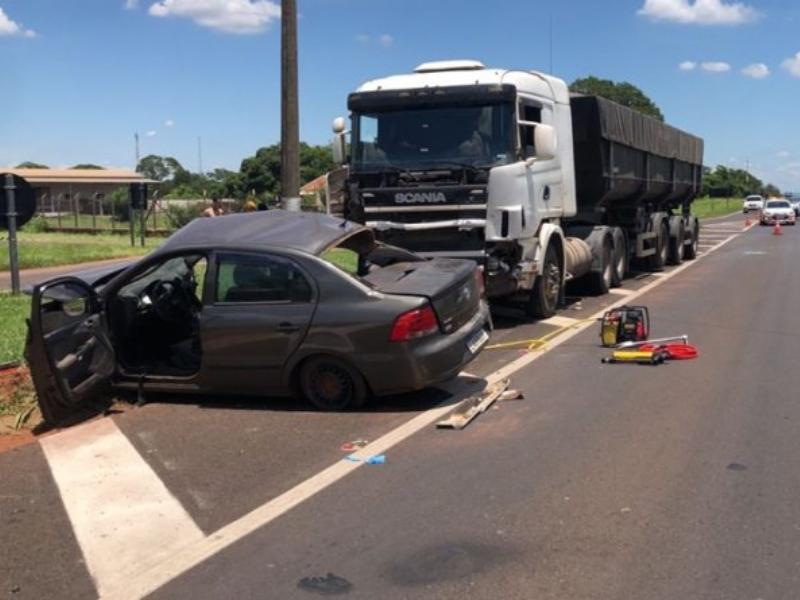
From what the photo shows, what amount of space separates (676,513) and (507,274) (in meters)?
6.32

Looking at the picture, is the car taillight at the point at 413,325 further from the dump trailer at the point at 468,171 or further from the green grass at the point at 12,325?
the green grass at the point at 12,325

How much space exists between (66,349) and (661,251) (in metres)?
16.5

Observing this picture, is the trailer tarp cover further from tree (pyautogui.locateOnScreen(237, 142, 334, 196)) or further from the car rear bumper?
tree (pyautogui.locateOnScreen(237, 142, 334, 196))

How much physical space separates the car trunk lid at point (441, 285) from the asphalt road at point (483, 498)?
2.52ft

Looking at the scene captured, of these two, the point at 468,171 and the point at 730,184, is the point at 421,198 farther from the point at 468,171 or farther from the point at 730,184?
the point at 730,184

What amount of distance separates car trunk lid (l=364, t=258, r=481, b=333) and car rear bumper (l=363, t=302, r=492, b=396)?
18 cm

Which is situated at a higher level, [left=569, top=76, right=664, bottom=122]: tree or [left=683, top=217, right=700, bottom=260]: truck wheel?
[left=569, top=76, right=664, bottom=122]: tree

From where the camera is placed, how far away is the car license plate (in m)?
7.55

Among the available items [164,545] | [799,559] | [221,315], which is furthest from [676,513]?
Result: [221,315]


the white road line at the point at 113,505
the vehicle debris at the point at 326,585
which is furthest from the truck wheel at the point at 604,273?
the vehicle debris at the point at 326,585

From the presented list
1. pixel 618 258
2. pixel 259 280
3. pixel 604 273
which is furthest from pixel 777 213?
pixel 259 280

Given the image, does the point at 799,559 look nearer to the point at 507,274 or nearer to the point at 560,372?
the point at 560,372

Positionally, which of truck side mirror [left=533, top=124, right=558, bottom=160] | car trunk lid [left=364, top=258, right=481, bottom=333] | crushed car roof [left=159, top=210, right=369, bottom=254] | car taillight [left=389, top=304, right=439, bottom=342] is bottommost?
car taillight [left=389, top=304, right=439, bottom=342]

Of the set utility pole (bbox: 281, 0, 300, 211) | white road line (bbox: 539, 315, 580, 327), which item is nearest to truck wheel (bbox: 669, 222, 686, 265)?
white road line (bbox: 539, 315, 580, 327)
